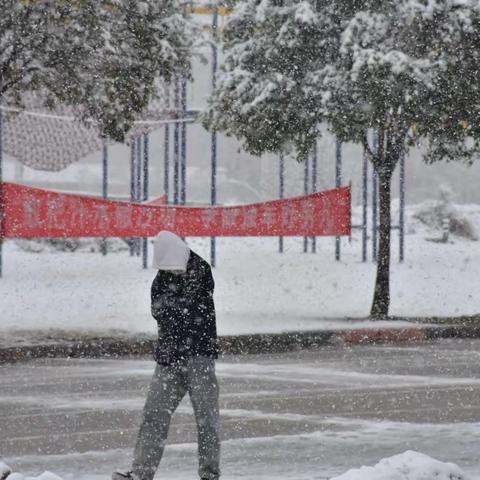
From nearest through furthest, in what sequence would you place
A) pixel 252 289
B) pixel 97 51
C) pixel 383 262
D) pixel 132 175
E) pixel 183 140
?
pixel 97 51 < pixel 383 262 < pixel 252 289 < pixel 183 140 < pixel 132 175

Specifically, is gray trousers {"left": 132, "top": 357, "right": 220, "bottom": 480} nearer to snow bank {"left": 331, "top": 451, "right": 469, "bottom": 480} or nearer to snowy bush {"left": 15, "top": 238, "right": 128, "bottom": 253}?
snow bank {"left": 331, "top": 451, "right": 469, "bottom": 480}

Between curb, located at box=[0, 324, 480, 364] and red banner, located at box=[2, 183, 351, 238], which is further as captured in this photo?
red banner, located at box=[2, 183, 351, 238]

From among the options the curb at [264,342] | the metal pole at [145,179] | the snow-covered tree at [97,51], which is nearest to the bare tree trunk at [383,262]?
the curb at [264,342]

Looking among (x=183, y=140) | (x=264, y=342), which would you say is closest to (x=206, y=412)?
(x=264, y=342)

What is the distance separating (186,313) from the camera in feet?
24.5

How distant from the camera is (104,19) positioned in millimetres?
16438

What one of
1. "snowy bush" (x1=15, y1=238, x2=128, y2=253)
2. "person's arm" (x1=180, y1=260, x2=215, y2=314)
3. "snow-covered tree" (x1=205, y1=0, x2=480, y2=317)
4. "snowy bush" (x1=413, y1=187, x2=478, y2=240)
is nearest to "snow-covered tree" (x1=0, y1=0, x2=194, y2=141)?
"snow-covered tree" (x1=205, y1=0, x2=480, y2=317)

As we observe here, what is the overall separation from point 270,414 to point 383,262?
10.3 metres

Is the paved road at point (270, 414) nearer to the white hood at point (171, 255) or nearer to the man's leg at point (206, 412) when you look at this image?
the man's leg at point (206, 412)

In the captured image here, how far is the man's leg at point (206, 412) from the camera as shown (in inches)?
292

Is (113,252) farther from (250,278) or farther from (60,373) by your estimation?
(60,373)

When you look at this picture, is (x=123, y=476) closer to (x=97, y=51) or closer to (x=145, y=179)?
(x=97, y=51)

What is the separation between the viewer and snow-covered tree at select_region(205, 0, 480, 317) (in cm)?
1800

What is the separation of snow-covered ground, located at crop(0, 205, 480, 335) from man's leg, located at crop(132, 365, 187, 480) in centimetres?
977
